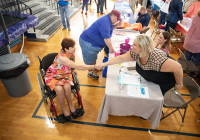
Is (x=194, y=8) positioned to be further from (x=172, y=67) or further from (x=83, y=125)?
(x=83, y=125)

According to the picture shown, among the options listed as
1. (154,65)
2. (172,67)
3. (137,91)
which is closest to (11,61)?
(137,91)

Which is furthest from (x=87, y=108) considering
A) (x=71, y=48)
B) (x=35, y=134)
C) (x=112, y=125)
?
(x=71, y=48)

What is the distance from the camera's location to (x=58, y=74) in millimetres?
2344

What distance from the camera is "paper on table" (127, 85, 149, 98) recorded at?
185 cm

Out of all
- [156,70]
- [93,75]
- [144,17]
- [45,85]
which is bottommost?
[93,75]

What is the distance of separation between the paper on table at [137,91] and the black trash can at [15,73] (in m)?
1.88

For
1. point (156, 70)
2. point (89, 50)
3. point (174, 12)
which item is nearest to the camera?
point (156, 70)

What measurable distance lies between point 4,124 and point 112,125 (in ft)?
5.83

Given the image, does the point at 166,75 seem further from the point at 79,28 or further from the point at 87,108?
the point at 79,28

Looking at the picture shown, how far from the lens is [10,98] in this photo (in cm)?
285

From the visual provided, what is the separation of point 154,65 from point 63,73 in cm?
141

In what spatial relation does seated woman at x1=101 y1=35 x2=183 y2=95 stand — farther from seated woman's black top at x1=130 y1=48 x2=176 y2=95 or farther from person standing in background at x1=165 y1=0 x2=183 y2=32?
person standing in background at x1=165 y1=0 x2=183 y2=32

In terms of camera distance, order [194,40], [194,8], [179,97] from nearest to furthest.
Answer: [179,97]
[194,40]
[194,8]

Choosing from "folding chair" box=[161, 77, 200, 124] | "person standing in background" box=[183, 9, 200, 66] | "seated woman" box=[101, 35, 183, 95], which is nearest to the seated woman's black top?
"seated woman" box=[101, 35, 183, 95]
